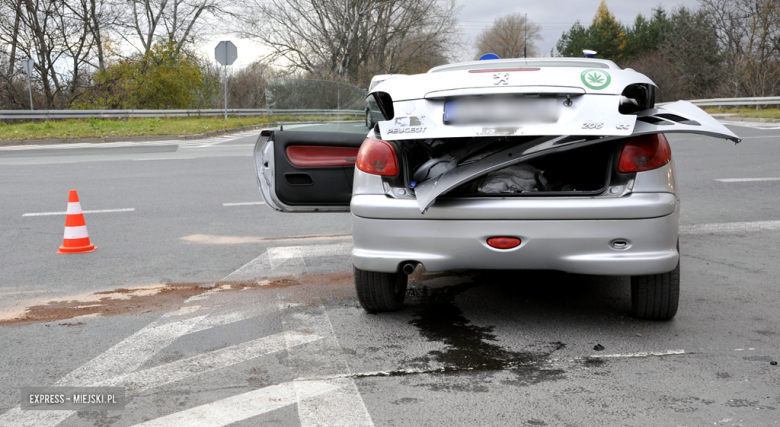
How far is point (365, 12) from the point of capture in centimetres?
3994

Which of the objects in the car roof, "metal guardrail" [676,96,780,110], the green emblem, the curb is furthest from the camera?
"metal guardrail" [676,96,780,110]

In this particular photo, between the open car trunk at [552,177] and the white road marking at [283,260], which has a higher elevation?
the open car trunk at [552,177]

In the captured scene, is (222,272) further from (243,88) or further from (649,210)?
(243,88)

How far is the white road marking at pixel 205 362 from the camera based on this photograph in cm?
328

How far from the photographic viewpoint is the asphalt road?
2930 millimetres

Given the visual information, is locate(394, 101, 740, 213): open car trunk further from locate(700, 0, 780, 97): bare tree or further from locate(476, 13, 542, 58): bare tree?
locate(476, 13, 542, 58): bare tree

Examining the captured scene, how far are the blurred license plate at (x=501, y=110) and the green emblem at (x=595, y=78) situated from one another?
20 cm

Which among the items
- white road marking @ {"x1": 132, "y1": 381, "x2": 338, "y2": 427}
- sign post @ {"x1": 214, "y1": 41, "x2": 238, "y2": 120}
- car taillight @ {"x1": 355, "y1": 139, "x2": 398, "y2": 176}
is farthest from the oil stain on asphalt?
sign post @ {"x1": 214, "y1": 41, "x2": 238, "y2": 120}

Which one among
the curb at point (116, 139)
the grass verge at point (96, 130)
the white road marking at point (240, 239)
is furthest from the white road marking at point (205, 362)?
the curb at point (116, 139)

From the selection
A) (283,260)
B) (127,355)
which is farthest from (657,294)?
(283,260)

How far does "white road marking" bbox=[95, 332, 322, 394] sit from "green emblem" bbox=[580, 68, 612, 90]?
1990mm

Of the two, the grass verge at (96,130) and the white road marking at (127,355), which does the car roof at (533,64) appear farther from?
the grass verge at (96,130)

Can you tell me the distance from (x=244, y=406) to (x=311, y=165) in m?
2.26

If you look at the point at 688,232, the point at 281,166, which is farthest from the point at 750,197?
the point at 281,166
